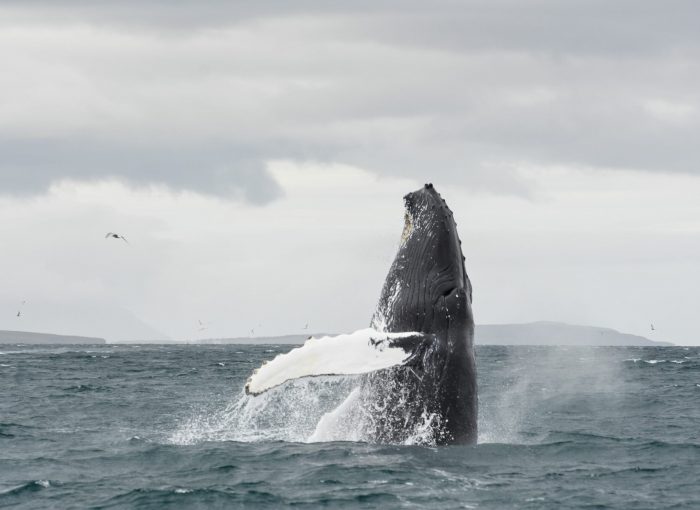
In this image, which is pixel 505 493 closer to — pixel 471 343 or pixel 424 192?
pixel 471 343

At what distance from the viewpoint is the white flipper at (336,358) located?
11516 millimetres

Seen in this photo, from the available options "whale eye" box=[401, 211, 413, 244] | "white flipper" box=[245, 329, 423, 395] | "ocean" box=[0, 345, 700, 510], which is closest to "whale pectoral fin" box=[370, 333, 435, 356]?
"white flipper" box=[245, 329, 423, 395]

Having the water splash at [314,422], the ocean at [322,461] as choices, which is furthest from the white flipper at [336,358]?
the ocean at [322,461]

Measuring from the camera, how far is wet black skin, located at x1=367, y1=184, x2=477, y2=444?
1234cm

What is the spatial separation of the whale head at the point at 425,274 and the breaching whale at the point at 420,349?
0.04ft

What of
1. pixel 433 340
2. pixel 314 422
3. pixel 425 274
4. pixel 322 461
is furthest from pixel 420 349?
pixel 314 422

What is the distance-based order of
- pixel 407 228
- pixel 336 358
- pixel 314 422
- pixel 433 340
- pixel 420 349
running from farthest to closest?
pixel 314 422 < pixel 407 228 < pixel 433 340 < pixel 420 349 < pixel 336 358

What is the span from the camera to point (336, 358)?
1171 centimetres

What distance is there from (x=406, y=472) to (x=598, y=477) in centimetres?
256

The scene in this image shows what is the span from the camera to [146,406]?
23438 millimetres

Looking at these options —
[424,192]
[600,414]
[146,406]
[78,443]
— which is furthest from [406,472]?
[146,406]

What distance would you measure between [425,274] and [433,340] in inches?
34.2

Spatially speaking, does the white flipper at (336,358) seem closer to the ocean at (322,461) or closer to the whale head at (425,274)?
the ocean at (322,461)

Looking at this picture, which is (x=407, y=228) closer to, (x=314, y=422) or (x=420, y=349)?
(x=420, y=349)
